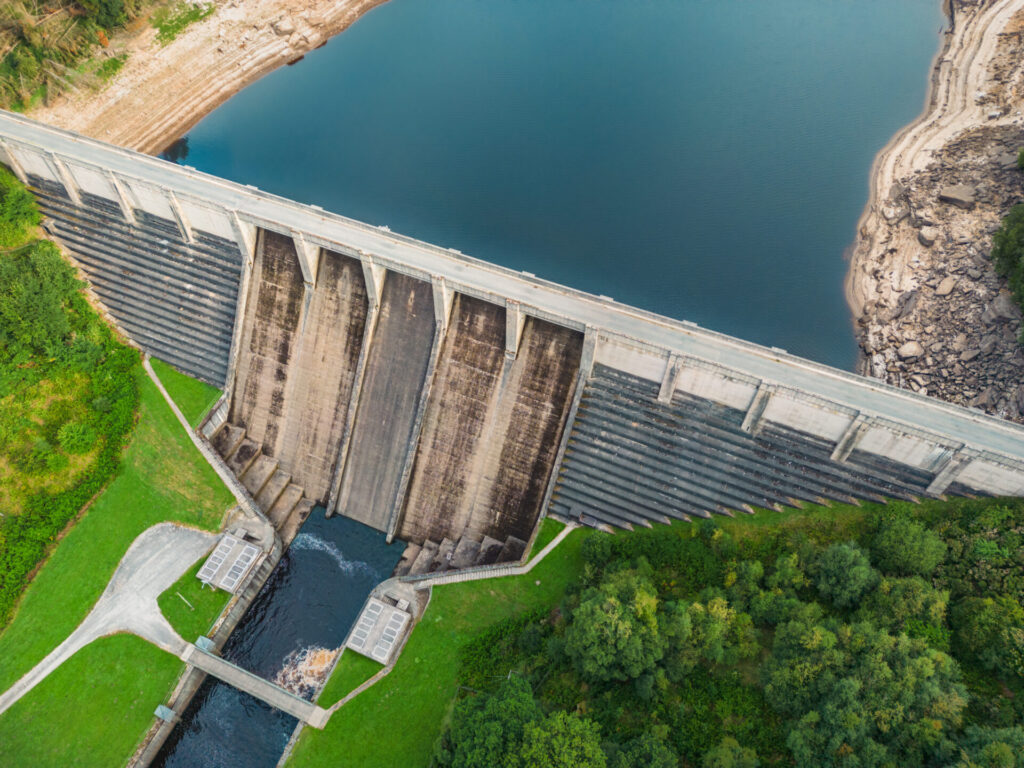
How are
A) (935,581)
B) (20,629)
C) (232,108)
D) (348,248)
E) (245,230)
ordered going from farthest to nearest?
(232,108), (245,230), (348,248), (20,629), (935,581)

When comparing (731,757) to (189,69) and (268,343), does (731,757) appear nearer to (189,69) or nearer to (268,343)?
(268,343)

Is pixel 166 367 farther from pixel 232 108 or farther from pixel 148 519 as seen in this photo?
pixel 232 108

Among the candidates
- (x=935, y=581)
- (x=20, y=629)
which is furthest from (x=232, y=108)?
(x=935, y=581)

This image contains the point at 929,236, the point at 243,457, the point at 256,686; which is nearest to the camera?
the point at 256,686

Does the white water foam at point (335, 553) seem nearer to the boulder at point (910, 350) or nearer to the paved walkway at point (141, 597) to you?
the paved walkway at point (141, 597)

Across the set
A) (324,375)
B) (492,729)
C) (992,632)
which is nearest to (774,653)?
(992,632)

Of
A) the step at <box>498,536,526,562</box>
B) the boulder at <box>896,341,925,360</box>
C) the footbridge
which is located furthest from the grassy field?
the boulder at <box>896,341,925,360</box>
